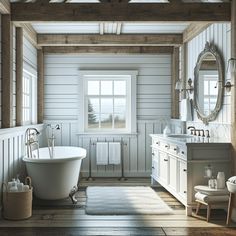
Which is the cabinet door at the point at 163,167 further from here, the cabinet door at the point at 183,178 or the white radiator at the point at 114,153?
the white radiator at the point at 114,153

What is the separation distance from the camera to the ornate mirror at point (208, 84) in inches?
212

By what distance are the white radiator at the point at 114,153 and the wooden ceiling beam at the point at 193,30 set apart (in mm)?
2404

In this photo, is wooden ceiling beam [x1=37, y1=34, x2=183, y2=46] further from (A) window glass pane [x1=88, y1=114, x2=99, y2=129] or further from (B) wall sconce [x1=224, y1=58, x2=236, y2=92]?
(B) wall sconce [x1=224, y1=58, x2=236, y2=92]

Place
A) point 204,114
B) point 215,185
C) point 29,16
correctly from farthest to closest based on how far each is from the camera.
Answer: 1. point 204,114
2. point 29,16
3. point 215,185

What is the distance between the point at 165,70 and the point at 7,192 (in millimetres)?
4476

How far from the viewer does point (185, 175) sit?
4.96 meters

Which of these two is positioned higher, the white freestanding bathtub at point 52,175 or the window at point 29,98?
the window at point 29,98

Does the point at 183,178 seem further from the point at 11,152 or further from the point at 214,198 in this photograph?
the point at 11,152

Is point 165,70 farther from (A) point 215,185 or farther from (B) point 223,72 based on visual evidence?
(A) point 215,185

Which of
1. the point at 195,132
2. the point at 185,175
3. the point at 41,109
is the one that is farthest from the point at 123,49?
the point at 185,175

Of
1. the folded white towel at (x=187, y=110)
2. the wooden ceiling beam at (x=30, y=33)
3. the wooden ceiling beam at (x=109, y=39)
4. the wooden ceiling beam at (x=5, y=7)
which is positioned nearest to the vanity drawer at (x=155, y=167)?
the folded white towel at (x=187, y=110)

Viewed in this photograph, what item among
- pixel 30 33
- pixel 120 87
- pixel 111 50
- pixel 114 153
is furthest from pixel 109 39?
pixel 114 153

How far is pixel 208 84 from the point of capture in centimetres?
583

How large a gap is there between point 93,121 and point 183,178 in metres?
3.43
